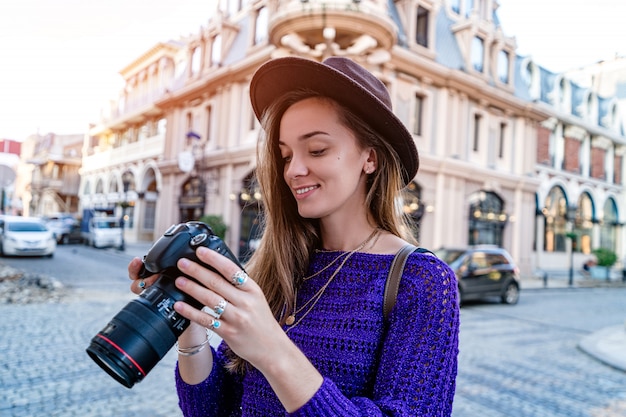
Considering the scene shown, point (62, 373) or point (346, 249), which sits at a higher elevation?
point (346, 249)

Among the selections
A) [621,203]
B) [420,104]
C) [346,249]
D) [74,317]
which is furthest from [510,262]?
[621,203]

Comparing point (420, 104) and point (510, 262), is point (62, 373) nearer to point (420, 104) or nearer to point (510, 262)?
point (510, 262)

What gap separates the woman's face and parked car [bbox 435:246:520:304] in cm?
995

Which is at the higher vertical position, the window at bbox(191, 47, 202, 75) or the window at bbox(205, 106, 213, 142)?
the window at bbox(191, 47, 202, 75)

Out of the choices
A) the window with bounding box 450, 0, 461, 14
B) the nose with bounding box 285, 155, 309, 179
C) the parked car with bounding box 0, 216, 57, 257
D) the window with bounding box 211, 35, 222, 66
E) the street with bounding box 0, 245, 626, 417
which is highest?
the window with bounding box 450, 0, 461, 14

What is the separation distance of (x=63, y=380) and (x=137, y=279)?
4.06m

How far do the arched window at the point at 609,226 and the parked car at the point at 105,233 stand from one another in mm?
29781

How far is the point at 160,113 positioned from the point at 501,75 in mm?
19327

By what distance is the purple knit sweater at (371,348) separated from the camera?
105 cm

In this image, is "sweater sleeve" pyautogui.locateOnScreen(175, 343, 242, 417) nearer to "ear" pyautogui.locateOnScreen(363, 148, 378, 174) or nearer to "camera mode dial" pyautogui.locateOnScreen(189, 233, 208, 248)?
"camera mode dial" pyautogui.locateOnScreen(189, 233, 208, 248)

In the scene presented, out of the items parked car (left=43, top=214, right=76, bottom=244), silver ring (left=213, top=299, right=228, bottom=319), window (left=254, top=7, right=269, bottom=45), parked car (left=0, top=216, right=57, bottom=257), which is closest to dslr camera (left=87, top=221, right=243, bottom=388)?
silver ring (left=213, top=299, right=228, bottom=319)

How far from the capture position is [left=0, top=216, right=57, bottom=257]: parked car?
1603cm

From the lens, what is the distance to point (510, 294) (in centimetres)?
1208

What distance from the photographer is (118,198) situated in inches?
1190
